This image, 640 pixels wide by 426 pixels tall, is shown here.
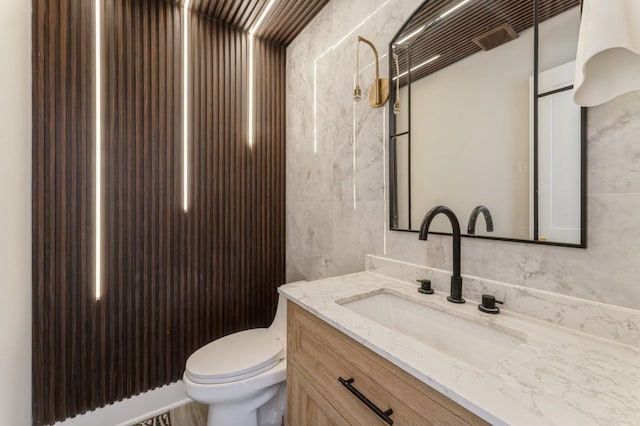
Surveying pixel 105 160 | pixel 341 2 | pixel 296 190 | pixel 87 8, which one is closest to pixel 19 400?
pixel 105 160

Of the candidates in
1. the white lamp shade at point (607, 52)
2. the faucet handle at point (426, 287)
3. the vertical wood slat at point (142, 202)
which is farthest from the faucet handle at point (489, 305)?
the vertical wood slat at point (142, 202)

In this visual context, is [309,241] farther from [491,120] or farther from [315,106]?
[491,120]

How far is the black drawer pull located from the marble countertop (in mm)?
133

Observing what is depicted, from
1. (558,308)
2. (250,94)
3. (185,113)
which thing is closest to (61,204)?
(185,113)

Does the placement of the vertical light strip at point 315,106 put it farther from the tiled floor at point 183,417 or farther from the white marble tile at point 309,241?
the tiled floor at point 183,417

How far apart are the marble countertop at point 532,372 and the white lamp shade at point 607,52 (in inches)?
23.4

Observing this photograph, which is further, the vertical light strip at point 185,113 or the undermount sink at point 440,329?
the vertical light strip at point 185,113

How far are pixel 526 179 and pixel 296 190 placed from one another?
4.62 ft

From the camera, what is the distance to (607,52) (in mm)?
642

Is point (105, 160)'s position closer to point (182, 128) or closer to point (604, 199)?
point (182, 128)

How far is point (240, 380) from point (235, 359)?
0.37 feet

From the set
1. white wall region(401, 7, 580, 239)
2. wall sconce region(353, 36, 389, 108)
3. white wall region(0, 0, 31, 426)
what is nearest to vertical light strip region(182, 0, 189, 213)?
white wall region(0, 0, 31, 426)

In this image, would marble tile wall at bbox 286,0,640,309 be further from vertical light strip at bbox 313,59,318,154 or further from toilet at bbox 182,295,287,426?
toilet at bbox 182,295,287,426

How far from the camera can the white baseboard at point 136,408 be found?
57.4 inches
